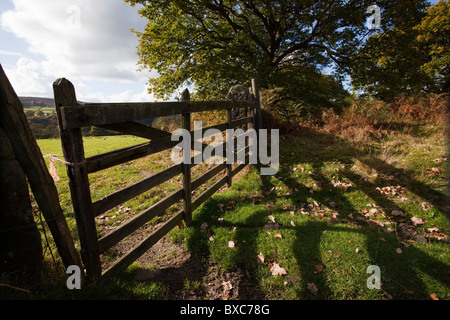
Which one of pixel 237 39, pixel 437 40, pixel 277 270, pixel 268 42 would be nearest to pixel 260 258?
pixel 277 270

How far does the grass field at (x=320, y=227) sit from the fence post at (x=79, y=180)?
0.33 meters

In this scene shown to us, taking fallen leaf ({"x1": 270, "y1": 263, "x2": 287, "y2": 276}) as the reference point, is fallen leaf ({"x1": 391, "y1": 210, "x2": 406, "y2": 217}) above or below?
above

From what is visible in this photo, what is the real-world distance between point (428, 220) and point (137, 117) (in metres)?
5.53

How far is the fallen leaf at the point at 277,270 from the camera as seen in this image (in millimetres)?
3087

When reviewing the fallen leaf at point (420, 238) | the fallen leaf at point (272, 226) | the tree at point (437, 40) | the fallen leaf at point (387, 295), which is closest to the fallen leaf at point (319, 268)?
the fallen leaf at point (387, 295)

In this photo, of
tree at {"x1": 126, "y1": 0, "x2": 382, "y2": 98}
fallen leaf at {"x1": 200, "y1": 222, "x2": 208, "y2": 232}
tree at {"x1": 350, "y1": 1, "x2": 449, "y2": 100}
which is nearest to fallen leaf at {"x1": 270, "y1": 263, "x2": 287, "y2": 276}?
fallen leaf at {"x1": 200, "y1": 222, "x2": 208, "y2": 232}

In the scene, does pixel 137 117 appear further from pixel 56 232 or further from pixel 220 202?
pixel 220 202

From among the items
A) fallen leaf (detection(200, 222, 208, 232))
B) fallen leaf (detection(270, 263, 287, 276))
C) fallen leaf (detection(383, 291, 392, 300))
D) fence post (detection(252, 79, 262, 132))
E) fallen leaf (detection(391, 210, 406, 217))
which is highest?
fence post (detection(252, 79, 262, 132))

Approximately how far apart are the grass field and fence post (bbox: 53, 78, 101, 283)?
0.33 meters

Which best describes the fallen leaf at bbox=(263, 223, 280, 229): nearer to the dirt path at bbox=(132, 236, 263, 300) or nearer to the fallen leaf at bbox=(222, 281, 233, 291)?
the dirt path at bbox=(132, 236, 263, 300)

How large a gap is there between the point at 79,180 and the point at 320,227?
12.4 feet

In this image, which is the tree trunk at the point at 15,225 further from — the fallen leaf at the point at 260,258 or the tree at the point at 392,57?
the tree at the point at 392,57

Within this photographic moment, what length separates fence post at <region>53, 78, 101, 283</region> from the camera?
7.05 feet

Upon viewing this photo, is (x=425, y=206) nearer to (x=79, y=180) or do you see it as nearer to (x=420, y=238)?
(x=420, y=238)
